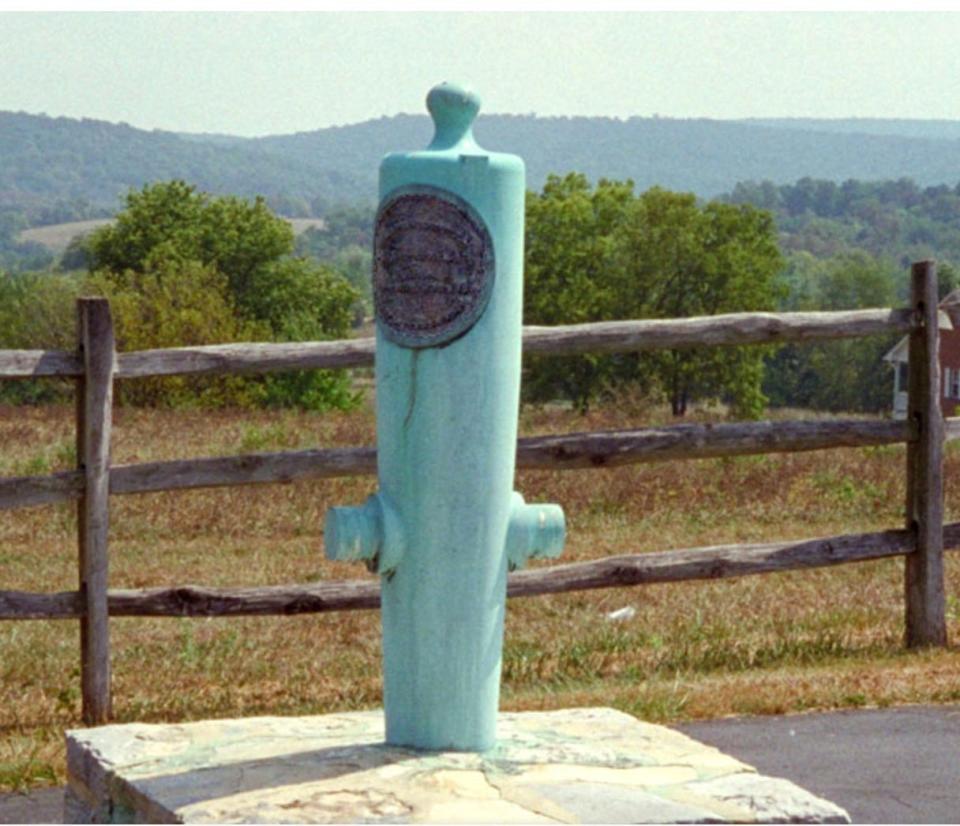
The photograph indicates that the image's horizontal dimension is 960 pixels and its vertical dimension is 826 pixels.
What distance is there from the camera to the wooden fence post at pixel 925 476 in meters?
8.59

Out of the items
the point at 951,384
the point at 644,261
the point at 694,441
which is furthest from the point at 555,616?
the point at 951,384

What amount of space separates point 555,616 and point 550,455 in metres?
3.42

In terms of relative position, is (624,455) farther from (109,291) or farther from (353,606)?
(109,291)

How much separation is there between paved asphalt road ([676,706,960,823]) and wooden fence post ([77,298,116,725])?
2.37m

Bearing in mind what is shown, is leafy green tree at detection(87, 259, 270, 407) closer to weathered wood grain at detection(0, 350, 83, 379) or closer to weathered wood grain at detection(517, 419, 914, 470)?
weathered wood grain at detection(517, 419, 914, 470)

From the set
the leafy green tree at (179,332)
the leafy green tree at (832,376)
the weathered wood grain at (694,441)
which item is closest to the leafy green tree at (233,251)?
the leafy green tree at (179,332)

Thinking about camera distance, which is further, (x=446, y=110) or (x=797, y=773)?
(x=797, y=773)

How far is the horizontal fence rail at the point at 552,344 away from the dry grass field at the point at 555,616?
4.56 feet

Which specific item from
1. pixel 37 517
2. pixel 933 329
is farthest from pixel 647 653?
pixel 37 517

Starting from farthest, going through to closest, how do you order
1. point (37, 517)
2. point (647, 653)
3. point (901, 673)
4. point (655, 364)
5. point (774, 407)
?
point (774, 407) < point (655, 364) < point (37, 517) < point (647, 653) < point (901, 673)

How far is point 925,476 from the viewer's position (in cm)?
864

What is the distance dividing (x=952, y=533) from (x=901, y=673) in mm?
1278

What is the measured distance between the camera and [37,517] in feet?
52.0

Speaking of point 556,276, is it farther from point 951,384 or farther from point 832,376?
point 832,376
